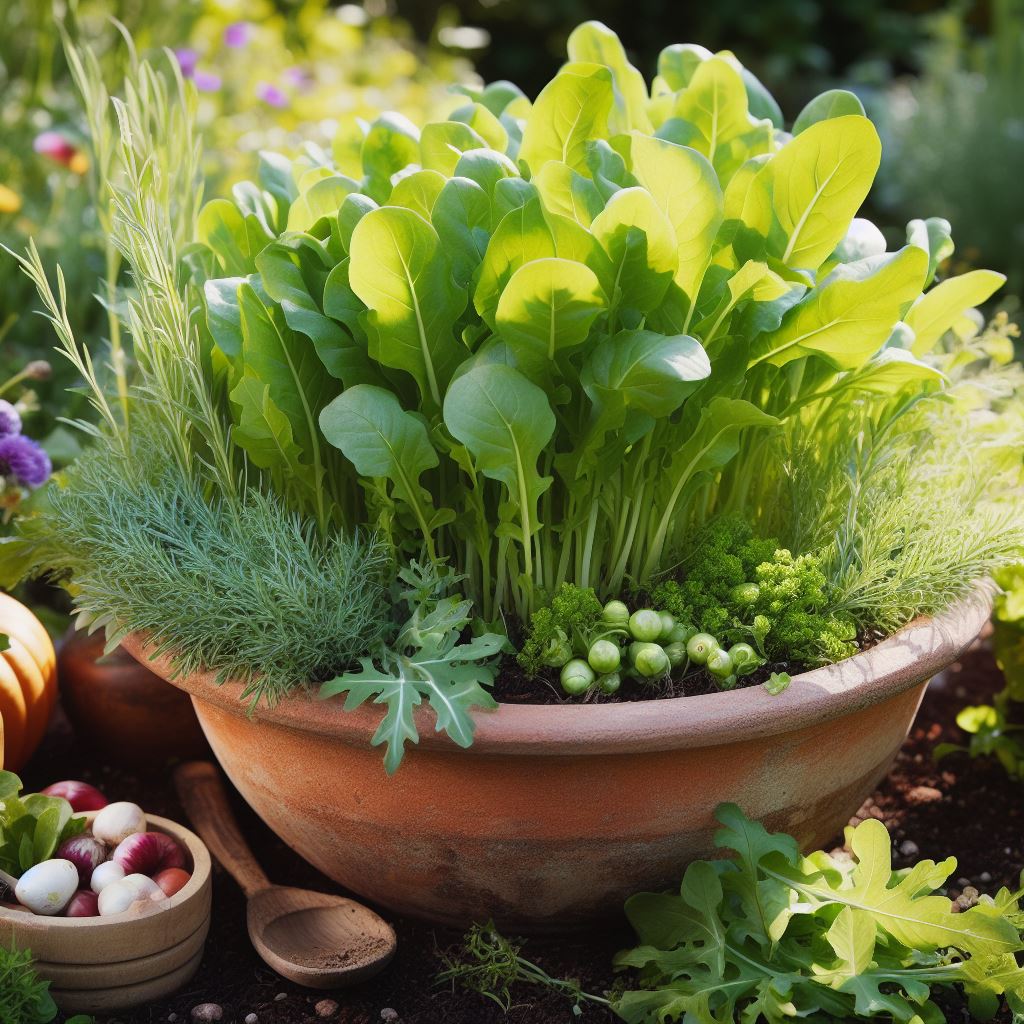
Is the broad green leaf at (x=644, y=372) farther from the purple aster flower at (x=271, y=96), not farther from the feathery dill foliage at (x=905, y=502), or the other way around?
the purple aster flower at (x=271, y=96)

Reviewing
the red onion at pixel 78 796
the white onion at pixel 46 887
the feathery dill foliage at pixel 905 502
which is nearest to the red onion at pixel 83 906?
the white onion at pixel 46 887

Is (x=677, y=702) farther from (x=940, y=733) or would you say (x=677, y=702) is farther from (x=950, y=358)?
(x=940, y=733)

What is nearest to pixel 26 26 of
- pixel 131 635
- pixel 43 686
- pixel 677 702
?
pixel 43 686

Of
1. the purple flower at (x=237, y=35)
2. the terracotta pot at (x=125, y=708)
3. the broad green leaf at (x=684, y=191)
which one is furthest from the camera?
the purple flower at (x=237, y=35)

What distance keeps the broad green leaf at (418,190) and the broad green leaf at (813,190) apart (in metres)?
0.37

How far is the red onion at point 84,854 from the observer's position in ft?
4.36

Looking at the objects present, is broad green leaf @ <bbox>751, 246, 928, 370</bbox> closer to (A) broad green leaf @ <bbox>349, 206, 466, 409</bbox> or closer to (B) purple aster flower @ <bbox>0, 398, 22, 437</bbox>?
(A) broad green leaf @ <bbox>349, 206, 466, 409</bbox>

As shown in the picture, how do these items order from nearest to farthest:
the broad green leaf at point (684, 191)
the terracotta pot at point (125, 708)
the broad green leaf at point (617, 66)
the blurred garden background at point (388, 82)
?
the broad green leaf at point (684, 191) < the broad green leaf at point (617, 66) < the terracotta pot at point (125, 708) < the blurred garden background at point (388, 82)

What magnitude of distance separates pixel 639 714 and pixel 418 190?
0.64 m

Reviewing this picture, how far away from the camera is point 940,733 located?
194 cm

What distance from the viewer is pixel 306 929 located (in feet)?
4.55

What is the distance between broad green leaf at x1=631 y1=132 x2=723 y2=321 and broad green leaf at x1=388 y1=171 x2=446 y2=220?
0.75ft

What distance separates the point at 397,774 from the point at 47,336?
182cm

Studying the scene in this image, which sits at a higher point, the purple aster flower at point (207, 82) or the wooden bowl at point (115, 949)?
the purple aster flower at point (207, 82)
